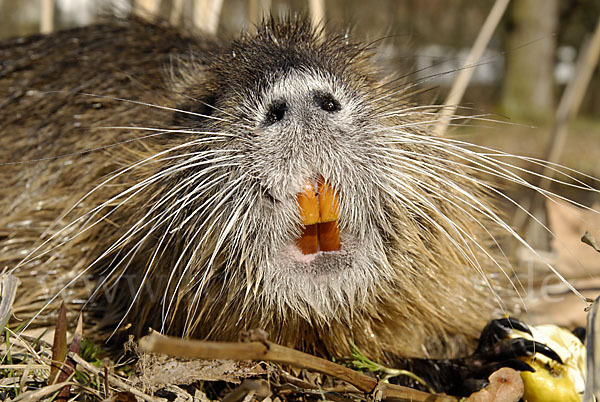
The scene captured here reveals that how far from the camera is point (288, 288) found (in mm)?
1478

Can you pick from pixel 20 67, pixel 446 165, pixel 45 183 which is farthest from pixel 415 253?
pixel 20 67

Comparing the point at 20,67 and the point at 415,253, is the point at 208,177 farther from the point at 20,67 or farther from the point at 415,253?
the point at 20,67

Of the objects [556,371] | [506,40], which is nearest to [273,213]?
[556,371]

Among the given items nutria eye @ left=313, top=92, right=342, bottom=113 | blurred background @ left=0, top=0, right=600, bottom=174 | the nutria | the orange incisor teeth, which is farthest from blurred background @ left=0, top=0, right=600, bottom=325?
the orange incisor teeth

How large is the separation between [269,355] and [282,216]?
394 mm

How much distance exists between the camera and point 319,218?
146 centimetres

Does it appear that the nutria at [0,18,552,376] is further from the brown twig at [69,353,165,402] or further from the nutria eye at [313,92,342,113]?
the brown twig at [69,353,165,402]

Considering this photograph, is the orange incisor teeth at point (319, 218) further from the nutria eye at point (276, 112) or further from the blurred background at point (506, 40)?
the blurred background at point (506, 40)

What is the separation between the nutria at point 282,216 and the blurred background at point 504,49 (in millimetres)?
650

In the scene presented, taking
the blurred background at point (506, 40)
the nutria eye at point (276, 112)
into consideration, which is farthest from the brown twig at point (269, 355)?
the blurred background at point (506, 40)

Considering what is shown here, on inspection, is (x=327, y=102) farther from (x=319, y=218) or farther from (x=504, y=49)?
(x=504, y=49)

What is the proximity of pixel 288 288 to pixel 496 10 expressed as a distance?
6.78ft

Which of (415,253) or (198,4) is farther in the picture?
(198,4)

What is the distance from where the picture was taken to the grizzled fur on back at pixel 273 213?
147cm
